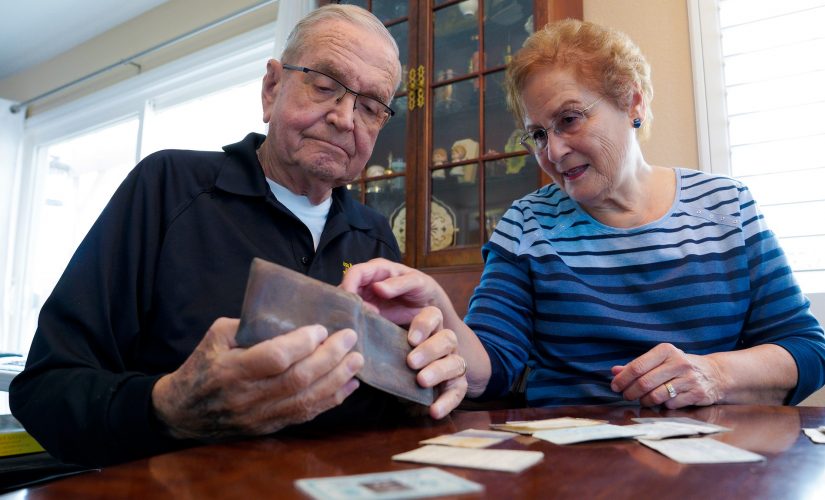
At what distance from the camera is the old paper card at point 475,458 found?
1.73 ft

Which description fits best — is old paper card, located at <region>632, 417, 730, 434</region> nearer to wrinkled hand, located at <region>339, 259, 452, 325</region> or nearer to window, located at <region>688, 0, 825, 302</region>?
wrinkled hand, located at <region>339, 259, 452, 325</region>

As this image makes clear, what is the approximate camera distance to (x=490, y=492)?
17.8 inches

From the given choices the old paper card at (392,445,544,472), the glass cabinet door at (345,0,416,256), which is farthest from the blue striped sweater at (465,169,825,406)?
the glass cabinet door at (345,0,416,256)

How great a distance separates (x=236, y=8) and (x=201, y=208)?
3.21 meters

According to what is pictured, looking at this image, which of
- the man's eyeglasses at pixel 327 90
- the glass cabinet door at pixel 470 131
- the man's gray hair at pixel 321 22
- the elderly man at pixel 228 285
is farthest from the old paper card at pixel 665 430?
the glass cabinet door at pixel 470 131

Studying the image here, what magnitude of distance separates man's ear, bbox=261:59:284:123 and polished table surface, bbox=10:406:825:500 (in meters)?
0.75

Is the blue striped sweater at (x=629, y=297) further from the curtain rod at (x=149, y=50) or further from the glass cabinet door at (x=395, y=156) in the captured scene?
the curtain rod at (x=149, y=50)

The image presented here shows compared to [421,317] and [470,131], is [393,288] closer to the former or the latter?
[421,317]

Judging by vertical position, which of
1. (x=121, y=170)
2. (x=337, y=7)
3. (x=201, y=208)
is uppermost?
(x=121, y=170)

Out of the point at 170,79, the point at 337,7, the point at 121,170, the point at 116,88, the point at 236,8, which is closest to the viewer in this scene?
the point at 337,7

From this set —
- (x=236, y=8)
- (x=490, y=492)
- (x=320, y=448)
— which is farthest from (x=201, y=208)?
(x=236, y=8)

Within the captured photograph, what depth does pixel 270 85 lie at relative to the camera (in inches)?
50.8

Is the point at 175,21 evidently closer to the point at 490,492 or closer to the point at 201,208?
the point at 201,208

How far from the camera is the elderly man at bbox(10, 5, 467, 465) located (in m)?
0.65
